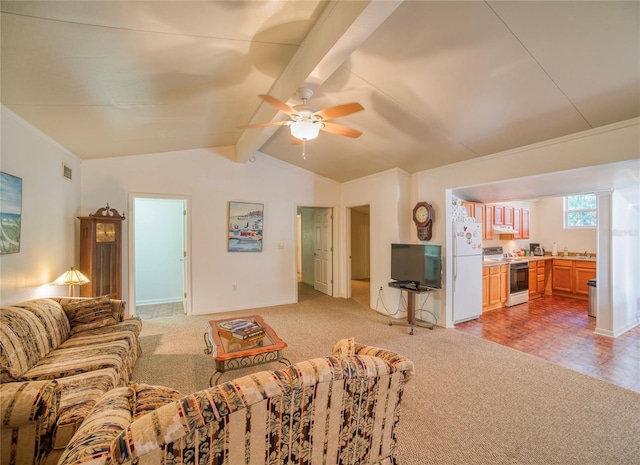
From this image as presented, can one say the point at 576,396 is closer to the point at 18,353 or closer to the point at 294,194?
the point at 18,353

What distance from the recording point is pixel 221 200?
493 cm

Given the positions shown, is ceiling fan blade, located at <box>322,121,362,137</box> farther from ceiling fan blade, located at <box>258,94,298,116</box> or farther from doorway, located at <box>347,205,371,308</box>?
doorway, located at <box>347,205,371,308</box>

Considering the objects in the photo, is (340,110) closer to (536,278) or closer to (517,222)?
(517,222)

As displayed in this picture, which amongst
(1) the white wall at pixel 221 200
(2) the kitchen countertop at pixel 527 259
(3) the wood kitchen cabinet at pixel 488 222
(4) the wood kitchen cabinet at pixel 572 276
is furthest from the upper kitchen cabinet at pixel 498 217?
(1) the white wall at pixel 221 200

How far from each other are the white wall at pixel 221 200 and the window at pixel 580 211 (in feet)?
18.8

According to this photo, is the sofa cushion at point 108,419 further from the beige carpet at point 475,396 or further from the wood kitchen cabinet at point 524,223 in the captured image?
the wood kitchen cabinet at point 524,223

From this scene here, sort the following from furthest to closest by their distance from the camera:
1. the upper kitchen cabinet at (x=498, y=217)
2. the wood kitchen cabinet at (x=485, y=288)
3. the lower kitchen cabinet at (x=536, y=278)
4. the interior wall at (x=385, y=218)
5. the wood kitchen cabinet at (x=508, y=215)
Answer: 1. the wood kitchen cabinet at (x=508, y=215)
2. the lower kitchen cabinet at (x=536, y=278)
3. the upper kitchen cabinet at (x=498, y=217)
4. the wood kitchen cabinet at (x=485, y=288)
5. the interior wall at (x=385, y=218)

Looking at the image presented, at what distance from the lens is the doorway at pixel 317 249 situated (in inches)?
240

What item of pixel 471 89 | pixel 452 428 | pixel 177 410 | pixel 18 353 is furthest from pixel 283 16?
pixel 452 428

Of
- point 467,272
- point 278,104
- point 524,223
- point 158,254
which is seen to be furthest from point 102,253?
point 524,223

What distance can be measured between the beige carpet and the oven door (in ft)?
7.61

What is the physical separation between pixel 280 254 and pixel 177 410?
4.52 meters

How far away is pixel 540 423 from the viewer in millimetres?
2061

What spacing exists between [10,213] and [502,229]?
7.33 m
